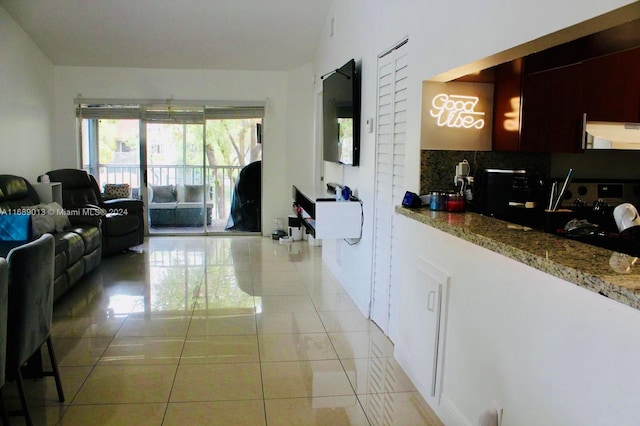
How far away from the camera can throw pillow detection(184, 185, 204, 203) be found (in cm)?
771

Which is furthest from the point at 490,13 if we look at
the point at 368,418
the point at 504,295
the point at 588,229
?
the point at 368,418

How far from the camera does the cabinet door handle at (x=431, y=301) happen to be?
260cm

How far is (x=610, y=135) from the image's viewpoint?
2.92m

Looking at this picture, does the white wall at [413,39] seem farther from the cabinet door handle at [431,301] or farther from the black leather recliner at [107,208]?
the black leather recliner at [107,208]

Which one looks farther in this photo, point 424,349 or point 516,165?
point 516,165

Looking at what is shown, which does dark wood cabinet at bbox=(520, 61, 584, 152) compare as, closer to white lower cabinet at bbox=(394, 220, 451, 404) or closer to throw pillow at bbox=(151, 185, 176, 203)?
white lower cabinet at bbox=(394, 220, 451, 404)

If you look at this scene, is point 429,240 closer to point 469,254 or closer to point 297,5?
point 469,254

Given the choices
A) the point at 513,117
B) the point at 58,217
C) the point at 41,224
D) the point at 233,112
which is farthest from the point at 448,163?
the point at 233,112

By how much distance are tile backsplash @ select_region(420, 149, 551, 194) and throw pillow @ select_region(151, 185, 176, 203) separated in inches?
212

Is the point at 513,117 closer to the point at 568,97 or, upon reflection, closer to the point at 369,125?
the point at 568,97

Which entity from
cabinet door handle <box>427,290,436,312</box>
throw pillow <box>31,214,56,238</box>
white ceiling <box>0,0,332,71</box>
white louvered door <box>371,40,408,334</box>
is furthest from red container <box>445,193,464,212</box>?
white ceiling <box>0,0,332,71</box>

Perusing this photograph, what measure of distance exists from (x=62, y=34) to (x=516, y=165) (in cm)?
566

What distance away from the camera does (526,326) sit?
1812 mm

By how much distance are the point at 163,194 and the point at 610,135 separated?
617cm
